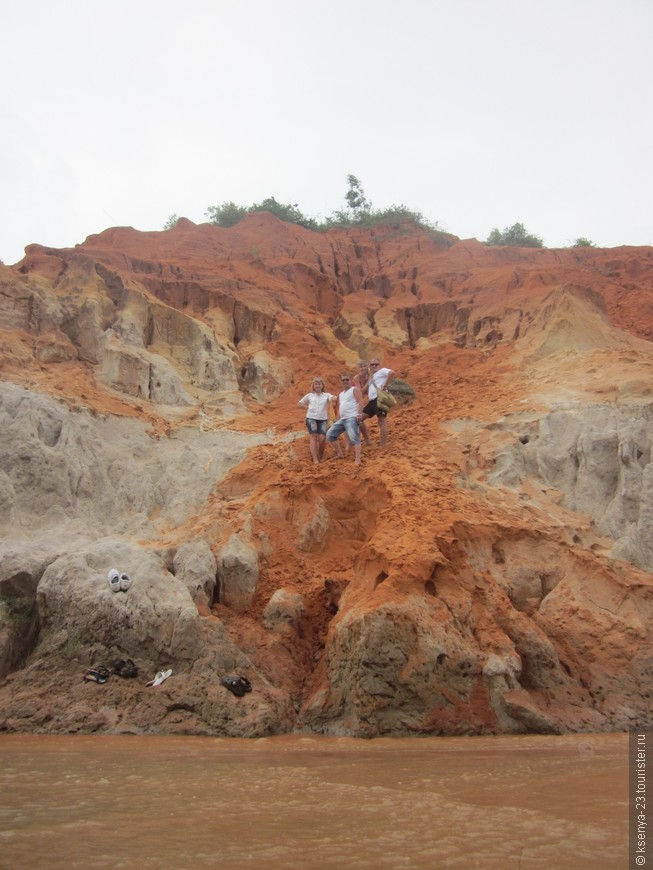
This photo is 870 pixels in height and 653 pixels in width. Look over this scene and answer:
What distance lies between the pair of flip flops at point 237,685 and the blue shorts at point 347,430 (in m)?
4.31

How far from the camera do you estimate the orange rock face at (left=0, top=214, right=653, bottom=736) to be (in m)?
7.40

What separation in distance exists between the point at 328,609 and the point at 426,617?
179 cm

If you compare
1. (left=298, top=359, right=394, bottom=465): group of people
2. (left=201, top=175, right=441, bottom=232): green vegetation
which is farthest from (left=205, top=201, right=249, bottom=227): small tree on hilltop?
(left=298, top=359, right=394, bottom=465): group of people

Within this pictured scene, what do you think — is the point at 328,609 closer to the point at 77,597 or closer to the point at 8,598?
the point at 77,597

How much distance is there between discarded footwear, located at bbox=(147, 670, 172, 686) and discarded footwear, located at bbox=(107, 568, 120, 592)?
111 centimetres

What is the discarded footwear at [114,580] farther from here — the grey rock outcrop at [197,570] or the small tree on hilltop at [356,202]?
the small tree on hilltop at [356,202]

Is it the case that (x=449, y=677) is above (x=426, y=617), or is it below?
below

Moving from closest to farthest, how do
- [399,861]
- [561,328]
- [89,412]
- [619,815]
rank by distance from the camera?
[399,861], [619,815], [89,412], [561,328]

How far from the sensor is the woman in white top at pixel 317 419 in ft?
36.7

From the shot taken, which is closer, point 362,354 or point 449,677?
point 449,677

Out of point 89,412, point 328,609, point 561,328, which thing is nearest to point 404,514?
point 328,609

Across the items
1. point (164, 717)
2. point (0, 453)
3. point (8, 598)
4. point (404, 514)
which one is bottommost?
point (164, 717)

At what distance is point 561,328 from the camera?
1391 centimetres

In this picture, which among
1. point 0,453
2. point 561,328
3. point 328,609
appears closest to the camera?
point 328,609
